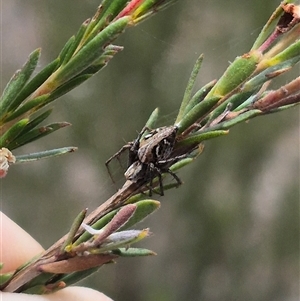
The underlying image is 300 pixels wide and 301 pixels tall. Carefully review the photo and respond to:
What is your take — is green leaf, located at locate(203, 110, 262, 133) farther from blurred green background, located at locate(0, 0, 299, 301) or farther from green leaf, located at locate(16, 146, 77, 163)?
blurred green background, located at locate(0, 0, 299, 301)

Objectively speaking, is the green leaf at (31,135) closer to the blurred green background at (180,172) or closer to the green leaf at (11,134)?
the green leaf at (11,134)

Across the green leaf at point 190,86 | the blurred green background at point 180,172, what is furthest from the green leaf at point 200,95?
the blurred green background at point 180,172

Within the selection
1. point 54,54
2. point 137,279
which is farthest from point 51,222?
point 54,54

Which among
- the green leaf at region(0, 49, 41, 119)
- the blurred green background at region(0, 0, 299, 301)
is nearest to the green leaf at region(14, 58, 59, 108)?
the green leaf at region(0, 49, 41, 119)

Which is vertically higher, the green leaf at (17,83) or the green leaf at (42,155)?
the green leaf at (17,83)

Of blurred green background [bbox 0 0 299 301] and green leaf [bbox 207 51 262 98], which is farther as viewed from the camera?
blurred green background [bbox 0 0 299 301]
